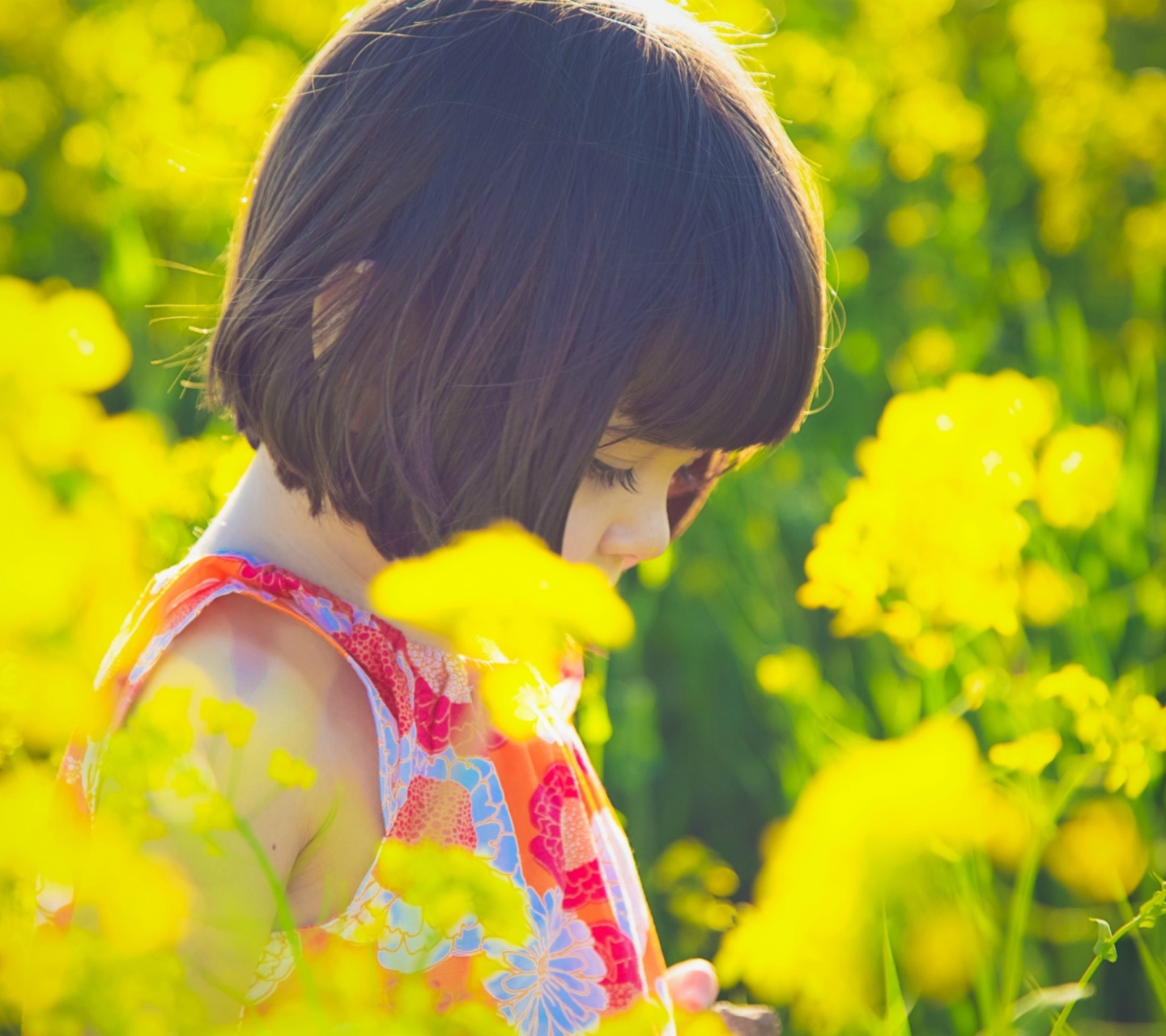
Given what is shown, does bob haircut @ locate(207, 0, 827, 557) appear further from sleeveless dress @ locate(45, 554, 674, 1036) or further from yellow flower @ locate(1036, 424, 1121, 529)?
yellow flower @ locate(1036, 424, 1121, 529)

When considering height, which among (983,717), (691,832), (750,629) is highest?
(983,717)

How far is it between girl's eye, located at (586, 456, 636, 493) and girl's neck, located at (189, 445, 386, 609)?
16cm

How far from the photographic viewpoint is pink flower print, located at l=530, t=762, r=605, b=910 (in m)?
0.81

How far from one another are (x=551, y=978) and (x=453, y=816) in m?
0.13

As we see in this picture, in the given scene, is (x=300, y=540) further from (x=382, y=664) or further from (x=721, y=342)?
(x=721, y=342)

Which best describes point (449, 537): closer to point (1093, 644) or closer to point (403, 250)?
point (403, 250)

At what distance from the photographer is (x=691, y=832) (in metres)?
1.58

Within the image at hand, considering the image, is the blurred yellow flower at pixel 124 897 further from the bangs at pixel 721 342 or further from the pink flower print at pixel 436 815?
the bangs at pixel 721 342

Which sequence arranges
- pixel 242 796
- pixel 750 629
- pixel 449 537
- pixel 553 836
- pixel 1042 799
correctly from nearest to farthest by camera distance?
pixel 242 796 → pixel 449 537 → pixel 553 836 → pixel 1042 799 → pixel 750 629

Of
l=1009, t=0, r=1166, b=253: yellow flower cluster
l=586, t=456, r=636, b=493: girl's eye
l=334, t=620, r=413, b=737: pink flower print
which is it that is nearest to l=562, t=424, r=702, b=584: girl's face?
l=586, t=456, r=636, b=493: girl's eye

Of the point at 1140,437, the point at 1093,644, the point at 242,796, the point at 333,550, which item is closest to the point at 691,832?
the point at 1093,644

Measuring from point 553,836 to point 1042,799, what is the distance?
1.37 feet

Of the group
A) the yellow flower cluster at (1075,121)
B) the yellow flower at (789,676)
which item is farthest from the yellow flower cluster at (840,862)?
the yellow flower cluster at (1075,121)

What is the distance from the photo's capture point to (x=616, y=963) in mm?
809
